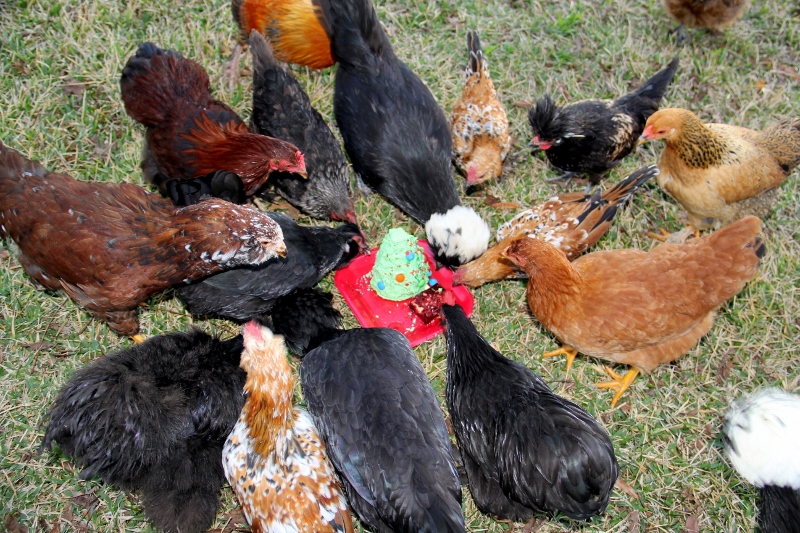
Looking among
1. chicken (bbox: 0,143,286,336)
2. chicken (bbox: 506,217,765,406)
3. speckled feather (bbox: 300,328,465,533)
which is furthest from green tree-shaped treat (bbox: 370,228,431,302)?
chicken (bbox: 0,143,286,336)

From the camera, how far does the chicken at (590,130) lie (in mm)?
4738

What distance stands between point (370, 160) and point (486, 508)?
109 inches

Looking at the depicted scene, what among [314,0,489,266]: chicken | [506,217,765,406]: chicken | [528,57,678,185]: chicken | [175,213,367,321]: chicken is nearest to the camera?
[506,217,765,406]: chicken

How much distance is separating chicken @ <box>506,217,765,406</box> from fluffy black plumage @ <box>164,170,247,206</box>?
2046 millimetres

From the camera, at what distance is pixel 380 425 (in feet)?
11.2

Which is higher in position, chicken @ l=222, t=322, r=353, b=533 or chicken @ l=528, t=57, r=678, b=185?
chicken @ l=528, t=57, r=678, b=185

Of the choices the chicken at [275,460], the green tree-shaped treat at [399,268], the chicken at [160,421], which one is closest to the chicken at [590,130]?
the green tree-shaped treat at [399,268]

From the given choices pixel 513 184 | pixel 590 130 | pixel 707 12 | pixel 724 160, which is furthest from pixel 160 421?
pixel 707 12

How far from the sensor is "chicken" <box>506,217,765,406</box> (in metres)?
3.79

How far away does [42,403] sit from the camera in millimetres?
3918

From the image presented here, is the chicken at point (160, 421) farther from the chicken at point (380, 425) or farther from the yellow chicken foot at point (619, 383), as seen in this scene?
the yellow chicken foot at point (619, 383)

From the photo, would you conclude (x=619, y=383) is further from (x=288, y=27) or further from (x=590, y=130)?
(x=288, y=27)

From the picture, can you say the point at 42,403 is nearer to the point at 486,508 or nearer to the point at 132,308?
the point at 132,308

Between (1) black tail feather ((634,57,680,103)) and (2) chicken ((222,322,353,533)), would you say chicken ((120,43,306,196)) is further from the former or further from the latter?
(1) black tail feather ((634,57,680,103))
